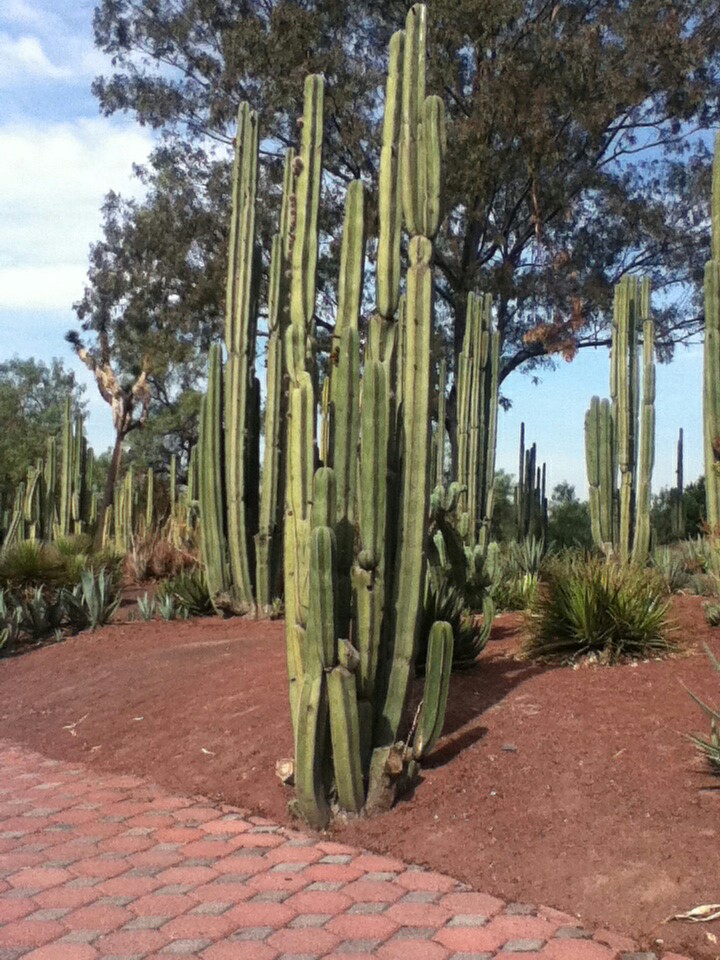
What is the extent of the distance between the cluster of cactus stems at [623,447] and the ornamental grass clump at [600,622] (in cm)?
420

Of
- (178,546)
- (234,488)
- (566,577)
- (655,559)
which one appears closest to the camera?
(566,577)

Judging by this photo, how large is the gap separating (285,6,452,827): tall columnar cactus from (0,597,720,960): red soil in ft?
1.10

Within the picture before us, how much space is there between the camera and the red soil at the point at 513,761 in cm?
439

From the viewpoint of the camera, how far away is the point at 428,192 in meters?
5.93

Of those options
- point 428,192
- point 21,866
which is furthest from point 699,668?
point 21,866

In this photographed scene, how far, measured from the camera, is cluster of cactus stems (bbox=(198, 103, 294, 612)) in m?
11.0

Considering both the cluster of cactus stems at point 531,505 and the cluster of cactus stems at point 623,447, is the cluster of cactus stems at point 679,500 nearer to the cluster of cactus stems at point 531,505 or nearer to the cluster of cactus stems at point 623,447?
the cluster of cactus stems at point 531,505

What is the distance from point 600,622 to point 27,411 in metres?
43.7

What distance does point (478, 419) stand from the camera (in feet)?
46.4

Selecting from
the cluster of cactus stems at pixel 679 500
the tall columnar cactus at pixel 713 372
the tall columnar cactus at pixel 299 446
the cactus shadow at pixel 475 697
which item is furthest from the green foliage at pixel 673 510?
the tall columnar cactus at pixel 299 446

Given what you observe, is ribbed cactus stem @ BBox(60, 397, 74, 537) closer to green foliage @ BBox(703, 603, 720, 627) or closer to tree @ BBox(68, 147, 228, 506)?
tree @ BBox(68, 147, 228, 506)

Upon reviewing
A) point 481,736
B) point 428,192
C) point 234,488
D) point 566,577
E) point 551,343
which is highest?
point 551,343

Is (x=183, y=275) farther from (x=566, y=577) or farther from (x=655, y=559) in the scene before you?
(x=566, y=577)

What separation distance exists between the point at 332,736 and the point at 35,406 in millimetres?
46495
